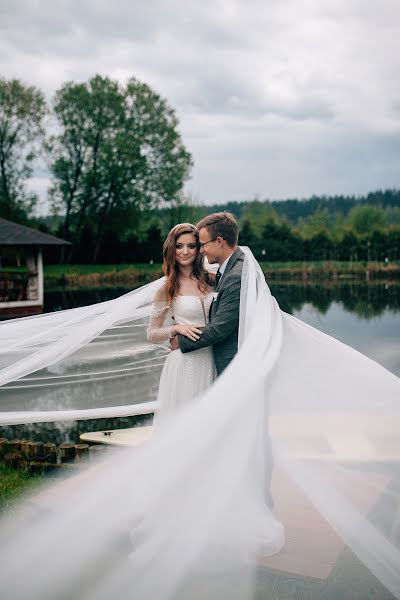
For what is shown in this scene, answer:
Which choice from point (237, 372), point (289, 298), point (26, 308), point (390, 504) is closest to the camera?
point (237, 372)

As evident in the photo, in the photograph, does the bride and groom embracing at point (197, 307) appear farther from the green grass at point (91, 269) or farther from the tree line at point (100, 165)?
the tree line at point (100, 165)

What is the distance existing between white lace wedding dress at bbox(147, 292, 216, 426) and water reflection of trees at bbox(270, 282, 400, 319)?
17575mm

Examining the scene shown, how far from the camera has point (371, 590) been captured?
2490 mm

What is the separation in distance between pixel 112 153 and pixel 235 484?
131 feet

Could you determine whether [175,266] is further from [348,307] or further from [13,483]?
[348,307]

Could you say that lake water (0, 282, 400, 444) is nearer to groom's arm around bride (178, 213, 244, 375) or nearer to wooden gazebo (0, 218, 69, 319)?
wooden gazebo (0, 218, 69, 319)

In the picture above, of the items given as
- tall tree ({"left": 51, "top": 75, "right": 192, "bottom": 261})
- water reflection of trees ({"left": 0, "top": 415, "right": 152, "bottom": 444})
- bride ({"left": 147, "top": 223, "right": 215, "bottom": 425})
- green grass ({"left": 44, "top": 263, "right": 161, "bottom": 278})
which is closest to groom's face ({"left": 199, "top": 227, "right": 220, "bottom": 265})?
bride ({"left": 147, "top": 223, "right": 215, "bottom": 425})

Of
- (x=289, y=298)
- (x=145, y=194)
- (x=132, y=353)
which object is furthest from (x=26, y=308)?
(x=145, y=194)

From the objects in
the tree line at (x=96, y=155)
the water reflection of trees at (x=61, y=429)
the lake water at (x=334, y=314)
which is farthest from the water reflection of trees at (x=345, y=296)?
the water reflection of trees at (x=61, y=429)

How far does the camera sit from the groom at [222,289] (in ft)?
9.57

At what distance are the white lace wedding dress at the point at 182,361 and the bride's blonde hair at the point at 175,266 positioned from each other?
0.19 feet

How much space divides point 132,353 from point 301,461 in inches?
90.8

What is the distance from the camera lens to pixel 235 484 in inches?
68.9

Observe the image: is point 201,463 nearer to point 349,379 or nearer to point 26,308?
point 349,379
